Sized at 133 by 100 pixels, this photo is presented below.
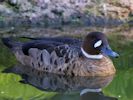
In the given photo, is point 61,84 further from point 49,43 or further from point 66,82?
point 49,43

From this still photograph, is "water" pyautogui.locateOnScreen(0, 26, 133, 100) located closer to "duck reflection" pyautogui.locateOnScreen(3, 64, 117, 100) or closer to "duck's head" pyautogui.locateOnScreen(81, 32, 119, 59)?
"duck reflection" pyautogui.locateOnScreen(3, 64, 117, 100)

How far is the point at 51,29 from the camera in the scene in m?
17.4

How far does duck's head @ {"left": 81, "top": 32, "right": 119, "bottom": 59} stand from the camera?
12078 millimetres

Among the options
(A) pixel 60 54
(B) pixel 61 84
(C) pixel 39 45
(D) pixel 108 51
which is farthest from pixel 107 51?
(C) pixel 39 45

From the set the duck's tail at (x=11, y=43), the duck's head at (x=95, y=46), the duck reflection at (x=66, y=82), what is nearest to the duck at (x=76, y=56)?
the duck's head at (x=95, y=46)

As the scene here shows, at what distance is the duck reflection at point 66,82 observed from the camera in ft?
35.5

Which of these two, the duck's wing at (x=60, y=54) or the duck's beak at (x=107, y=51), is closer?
the duck's beak at (x=107, y=51)

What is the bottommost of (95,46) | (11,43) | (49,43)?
(11,43)

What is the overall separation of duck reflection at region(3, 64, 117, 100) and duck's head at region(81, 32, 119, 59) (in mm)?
575

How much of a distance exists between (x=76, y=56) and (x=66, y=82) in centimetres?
71

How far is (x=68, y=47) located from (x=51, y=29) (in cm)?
530

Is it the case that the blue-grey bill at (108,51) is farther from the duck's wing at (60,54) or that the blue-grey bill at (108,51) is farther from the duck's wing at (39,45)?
the duck's wing at (39,45)

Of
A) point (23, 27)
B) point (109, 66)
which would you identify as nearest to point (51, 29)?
point (23, 27)

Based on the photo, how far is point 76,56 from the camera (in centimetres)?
1210
